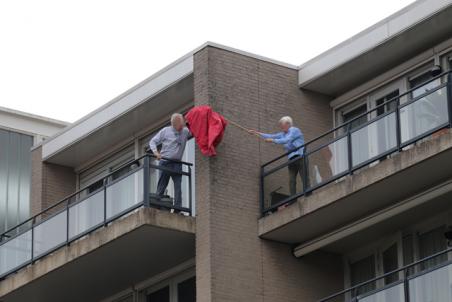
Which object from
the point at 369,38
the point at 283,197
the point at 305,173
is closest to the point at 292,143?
the point at 305,173

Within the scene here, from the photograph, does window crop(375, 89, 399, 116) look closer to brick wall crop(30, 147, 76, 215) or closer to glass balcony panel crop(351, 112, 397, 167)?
glass balcony panel crop(351, 112, 397, 167)

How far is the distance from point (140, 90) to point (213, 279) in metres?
A: 5.73

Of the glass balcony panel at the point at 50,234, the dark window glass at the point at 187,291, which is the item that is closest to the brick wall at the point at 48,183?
the glass balcony panel at the point at 50,234

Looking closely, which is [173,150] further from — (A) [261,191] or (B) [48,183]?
(B) [48,183]

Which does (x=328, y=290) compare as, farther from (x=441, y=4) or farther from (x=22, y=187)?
(x=22, y=187)

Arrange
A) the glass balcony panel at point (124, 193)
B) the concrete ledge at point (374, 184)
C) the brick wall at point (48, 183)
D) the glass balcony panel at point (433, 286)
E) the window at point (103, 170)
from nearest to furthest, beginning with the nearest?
the glass balcony panel at point (433, 286) → the concrete ledge at point (374, 184) → the glass balcony panel at point (124, 193) → the window at point (103, 170) → the brick wall at point (48, 183)

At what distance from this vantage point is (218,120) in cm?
2981

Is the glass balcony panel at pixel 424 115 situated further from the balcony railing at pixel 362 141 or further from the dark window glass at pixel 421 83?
the dark window glass at pixel 421 83

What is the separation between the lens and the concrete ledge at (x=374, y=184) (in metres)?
26.9

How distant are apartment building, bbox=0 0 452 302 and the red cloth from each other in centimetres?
34

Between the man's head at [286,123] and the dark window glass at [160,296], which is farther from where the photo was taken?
the dark window glass at [160,296]

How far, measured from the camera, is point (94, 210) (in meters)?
31.4

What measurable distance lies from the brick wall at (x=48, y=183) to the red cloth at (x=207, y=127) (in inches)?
286

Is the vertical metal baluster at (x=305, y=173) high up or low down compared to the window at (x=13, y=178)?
down
